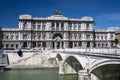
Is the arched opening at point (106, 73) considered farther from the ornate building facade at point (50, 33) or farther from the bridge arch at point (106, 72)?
the ornate building facade at point (50, 33)

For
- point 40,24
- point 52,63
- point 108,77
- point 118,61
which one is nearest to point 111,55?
point 118,61

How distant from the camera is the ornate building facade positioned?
96625 mm

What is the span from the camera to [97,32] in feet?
352

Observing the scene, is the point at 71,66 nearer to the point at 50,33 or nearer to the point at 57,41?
the point at 57,41

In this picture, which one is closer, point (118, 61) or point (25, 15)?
point (118, 61)

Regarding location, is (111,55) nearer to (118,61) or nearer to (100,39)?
(118,61)

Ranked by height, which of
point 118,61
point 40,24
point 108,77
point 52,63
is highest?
point 40,24

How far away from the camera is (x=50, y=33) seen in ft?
323

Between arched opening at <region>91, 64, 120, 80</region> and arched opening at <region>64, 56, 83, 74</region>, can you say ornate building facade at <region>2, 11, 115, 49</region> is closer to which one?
arched opening at <region>64, 56, 83, 74</region>

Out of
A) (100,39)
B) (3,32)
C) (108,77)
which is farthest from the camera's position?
(100,39)

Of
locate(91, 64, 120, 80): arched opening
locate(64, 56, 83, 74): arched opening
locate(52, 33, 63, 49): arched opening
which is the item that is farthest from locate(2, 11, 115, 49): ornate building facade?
locate(91, 64, 120, 80): arched opening

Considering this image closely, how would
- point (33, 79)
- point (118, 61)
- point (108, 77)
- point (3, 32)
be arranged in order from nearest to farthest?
point (118, 61) < point (108, 77) < point (33, 79) < point (3, 32)

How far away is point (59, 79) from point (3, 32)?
59002 millimetres

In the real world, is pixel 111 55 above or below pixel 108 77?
above
